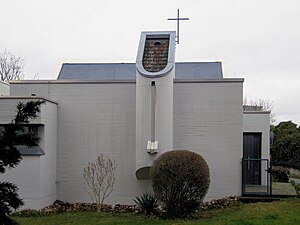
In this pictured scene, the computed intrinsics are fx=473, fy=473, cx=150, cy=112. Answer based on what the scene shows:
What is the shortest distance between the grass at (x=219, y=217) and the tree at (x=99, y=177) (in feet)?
6.87

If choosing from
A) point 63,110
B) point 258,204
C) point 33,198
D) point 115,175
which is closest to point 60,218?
point 33,198

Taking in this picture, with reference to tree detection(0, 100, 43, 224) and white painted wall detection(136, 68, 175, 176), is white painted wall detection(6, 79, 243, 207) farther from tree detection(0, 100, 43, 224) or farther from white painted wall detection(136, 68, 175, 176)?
tree detection(0, 100, 43, 224)

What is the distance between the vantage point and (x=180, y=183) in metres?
12.8

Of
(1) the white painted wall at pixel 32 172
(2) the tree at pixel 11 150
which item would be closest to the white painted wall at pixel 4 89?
(1) the white painted wall at pixel 32 172

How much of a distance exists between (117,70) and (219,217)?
46.4ft

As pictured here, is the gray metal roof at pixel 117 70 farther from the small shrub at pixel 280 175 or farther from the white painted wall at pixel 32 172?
the white painted wall at pixel 32 172

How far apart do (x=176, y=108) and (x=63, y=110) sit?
4.14 meters

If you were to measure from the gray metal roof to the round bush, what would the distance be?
37.0 feet

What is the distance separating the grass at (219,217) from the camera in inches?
472

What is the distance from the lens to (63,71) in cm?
2609

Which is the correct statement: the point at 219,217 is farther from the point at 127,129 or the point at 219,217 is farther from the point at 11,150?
the point at 11,150

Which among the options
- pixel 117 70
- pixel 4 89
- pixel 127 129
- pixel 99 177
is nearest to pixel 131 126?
pixel 127 129

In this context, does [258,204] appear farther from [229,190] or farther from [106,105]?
[106,105]

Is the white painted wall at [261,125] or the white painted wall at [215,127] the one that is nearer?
the white painted wall at [215,127]
